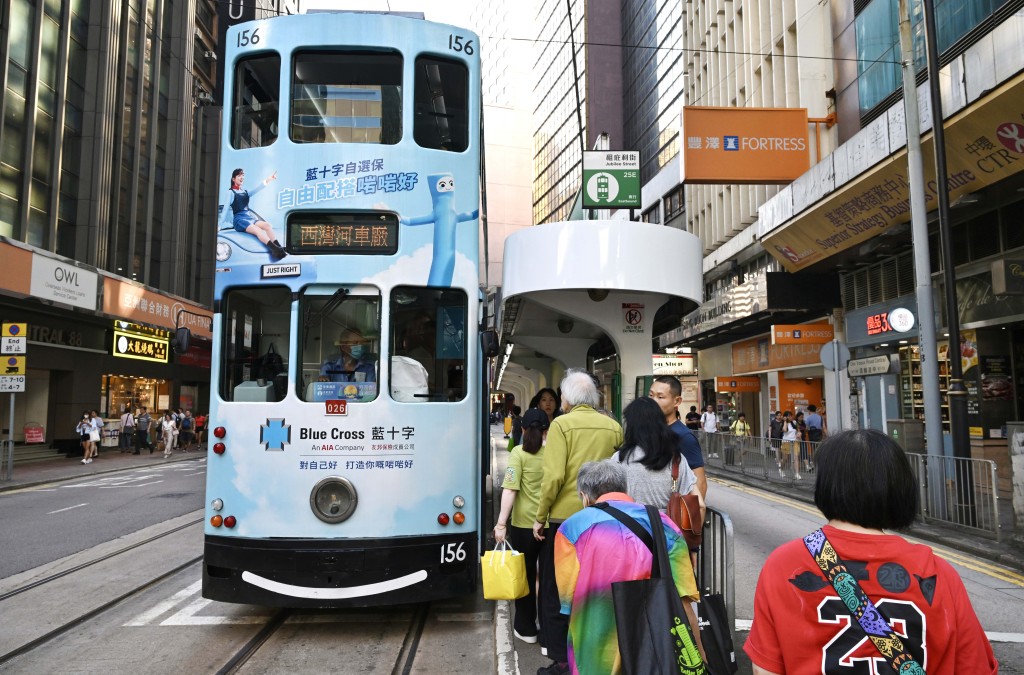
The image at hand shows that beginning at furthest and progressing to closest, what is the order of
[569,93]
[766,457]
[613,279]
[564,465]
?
1. [569,93]
2. [766,457]
3. [613,279]
4. [564,465]

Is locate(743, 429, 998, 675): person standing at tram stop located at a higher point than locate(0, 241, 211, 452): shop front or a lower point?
lower

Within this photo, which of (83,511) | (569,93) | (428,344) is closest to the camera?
(428,344)

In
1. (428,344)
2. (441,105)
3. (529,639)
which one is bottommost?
(529,639)

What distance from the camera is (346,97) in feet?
19.9

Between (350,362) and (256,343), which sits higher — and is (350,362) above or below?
below

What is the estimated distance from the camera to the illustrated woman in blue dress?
586 cm

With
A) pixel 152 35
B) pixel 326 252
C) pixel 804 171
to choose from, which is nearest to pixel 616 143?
pixel 152 35

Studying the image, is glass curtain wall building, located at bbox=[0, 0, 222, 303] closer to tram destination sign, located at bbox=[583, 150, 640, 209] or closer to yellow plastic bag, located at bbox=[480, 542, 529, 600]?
tram destination sign, located at bbox=[583, 150, 640, 209]

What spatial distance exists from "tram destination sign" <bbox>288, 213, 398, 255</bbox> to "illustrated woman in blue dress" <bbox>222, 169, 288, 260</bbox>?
5.1 inches

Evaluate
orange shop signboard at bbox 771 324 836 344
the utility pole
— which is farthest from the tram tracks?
orange shop signboard at bbox 771 324 836 344

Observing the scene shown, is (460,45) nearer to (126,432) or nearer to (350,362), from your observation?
(350,362)

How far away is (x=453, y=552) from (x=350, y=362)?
1.66 metres

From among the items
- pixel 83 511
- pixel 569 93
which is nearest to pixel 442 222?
pixel 83 511

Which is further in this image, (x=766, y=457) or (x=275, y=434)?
(x=766, y=457)
